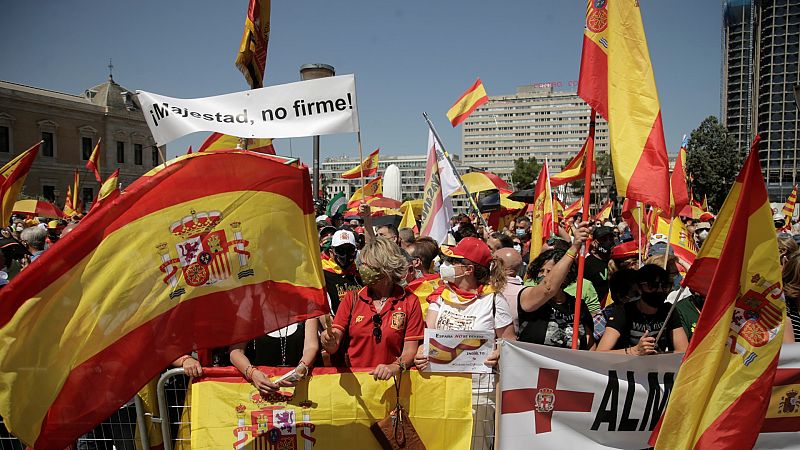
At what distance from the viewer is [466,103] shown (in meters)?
11.6

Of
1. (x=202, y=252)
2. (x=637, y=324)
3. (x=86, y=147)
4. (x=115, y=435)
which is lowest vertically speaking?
(x=115, y=435)

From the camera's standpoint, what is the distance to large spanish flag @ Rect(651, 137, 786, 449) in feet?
10.3

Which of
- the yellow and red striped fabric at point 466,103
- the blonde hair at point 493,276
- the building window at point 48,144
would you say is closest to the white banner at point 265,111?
the blonde hair at point 493,276

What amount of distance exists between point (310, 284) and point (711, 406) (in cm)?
232

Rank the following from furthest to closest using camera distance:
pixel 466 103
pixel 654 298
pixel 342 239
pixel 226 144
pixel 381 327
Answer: pixel 466 103 < pixel 226 144 < pixel 342 239 < pixel 381 327 < pixel 654 298

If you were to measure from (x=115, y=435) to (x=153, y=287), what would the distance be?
1.34m

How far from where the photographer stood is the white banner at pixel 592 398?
3.71 m

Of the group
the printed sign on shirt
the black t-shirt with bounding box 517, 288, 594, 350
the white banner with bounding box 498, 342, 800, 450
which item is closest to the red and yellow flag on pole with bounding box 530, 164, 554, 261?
the black t-shirt with bounding box 517, 288, 594, 350

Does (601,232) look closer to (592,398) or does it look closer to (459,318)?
(592,398)

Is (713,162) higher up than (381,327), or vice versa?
(713,162)

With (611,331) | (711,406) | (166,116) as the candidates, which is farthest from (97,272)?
(711,406)

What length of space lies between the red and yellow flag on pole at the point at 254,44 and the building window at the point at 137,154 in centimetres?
7815

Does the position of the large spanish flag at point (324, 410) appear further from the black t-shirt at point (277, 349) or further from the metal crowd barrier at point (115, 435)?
the metal crowd barrier at point (115, 435)

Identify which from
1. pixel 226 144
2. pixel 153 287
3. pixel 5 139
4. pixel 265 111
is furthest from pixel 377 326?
pixel 5 139
